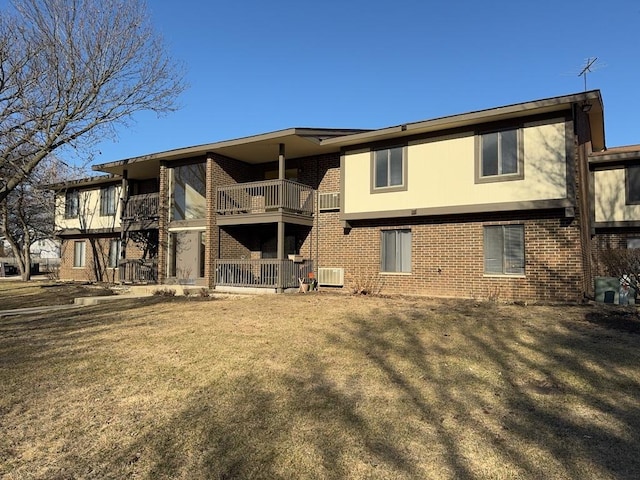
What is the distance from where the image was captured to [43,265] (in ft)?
150

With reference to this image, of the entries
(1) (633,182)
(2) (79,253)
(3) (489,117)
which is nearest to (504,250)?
(3) (489,117)

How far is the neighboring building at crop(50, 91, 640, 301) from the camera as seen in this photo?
40.9 ft

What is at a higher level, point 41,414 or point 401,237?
point 401,237

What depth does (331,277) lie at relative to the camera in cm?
1642

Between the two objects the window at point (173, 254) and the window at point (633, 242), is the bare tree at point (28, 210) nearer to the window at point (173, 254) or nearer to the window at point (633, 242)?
the window at point (173, 254)

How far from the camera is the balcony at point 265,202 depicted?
1611 centimetres

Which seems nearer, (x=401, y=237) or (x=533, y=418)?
(x=533, y=418)

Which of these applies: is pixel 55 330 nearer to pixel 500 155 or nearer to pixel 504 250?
pixel 504 250

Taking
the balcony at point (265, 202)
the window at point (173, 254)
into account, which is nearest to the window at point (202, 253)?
the balcony at point (265, 202)

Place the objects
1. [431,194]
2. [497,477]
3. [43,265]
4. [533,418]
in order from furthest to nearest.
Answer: [43,265] → [431,194] → [533,418] → [497,477]

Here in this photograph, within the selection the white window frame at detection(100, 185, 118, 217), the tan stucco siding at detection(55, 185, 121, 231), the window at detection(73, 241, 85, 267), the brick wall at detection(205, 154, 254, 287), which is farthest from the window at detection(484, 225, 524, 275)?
the window at detection(73, 241, 85, 267)

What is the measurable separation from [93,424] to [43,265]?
47330 mm

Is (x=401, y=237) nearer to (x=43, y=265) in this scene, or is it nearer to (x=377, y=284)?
A: (x=377, y=284)

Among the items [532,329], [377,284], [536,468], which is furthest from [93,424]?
[377,284]
